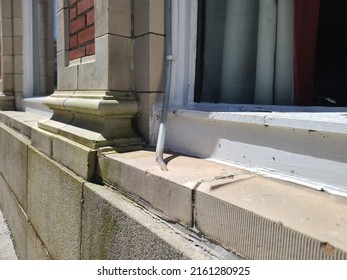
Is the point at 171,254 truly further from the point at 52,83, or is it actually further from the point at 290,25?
the point at 52,83

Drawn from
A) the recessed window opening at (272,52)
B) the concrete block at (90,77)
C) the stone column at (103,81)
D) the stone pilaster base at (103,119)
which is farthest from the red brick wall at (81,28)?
the recessed window opening at (272,52)

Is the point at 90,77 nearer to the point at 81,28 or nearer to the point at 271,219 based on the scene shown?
the point at 81,28

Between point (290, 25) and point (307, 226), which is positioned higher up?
point (290, 25)

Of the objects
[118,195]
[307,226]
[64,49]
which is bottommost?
[118,195]

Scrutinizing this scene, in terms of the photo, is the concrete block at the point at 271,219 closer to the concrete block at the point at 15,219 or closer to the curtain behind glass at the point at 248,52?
the curtain behind glass at the point at 248,52

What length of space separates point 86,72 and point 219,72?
34.0 inches

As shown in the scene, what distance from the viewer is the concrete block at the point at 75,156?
5.64ft

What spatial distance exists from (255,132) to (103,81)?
37.8 inches

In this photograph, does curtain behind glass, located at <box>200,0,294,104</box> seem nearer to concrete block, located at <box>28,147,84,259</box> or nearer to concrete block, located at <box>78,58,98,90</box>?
concrete block, located at <box>78,58,98,90</box>

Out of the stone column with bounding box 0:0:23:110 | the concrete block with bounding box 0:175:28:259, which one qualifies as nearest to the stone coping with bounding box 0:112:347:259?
the concrete block with bounding box 0:175:28:259

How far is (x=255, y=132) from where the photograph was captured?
1353 mm

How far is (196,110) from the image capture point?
1665mm

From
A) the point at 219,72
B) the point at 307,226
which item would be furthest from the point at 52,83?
the point at 307,226

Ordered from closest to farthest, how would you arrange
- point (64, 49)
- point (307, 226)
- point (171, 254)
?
point (307, 226) → point (171, 254) → point (64, 49)
